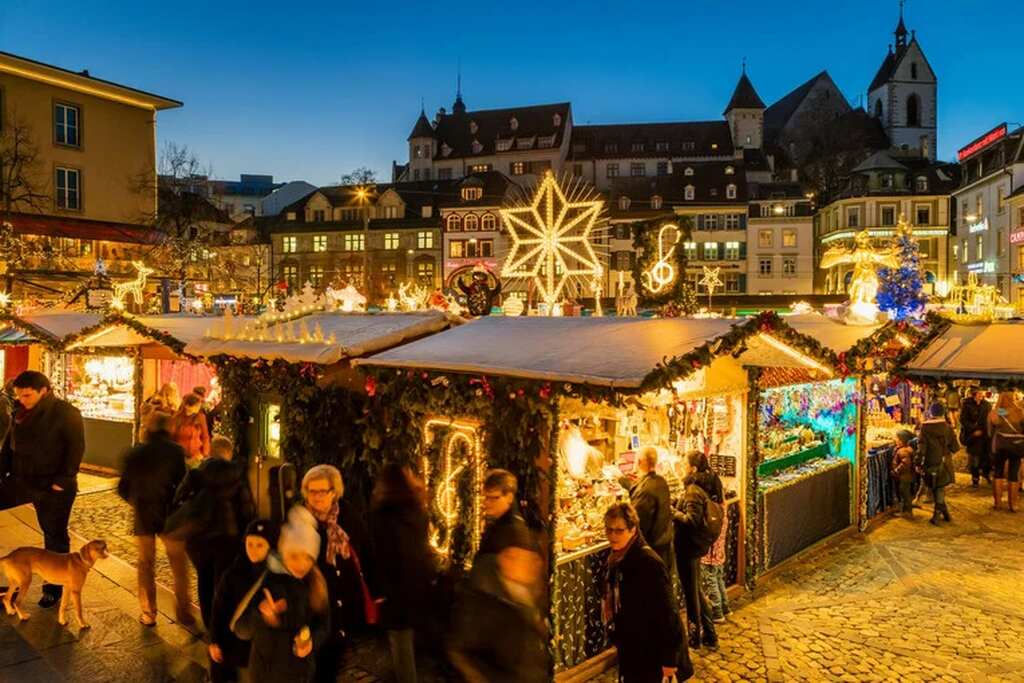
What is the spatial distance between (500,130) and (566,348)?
225ft

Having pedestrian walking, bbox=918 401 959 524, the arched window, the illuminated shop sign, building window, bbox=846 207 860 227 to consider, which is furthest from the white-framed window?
the arched window

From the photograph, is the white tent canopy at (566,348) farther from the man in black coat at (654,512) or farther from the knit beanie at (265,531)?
the knit beanie at (265,531)

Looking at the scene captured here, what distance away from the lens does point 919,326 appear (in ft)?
33.9

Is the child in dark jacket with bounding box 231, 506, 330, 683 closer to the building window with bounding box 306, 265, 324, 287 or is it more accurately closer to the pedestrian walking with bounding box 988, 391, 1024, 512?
the pedestrian walking with bounding box 988, 391, 1024, 512

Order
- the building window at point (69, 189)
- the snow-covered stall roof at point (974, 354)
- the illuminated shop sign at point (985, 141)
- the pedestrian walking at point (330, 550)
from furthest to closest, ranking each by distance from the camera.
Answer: the illuminated shop sign at point (985, 141) < the building window at point (69, 189) < the snow-covered stall roof at point (974, 354) < the pedestrian walking at point (330, 550)

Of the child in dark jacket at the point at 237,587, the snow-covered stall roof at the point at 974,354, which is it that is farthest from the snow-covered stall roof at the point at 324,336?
the snow-covered stall roof at the point at 974,354

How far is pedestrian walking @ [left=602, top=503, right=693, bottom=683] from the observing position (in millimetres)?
4828

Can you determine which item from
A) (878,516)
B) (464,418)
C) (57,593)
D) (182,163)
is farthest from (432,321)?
(182,163)

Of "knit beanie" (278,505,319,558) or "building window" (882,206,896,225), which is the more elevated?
"building window" (882,206,896,225)

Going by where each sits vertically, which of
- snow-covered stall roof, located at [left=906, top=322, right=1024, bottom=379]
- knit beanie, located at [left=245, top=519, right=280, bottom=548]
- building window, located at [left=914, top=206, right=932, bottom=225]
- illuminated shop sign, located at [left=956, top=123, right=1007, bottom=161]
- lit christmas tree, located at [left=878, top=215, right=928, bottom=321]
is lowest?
knit beanie, located at [left=245, top=519, right=280, bottom=548]

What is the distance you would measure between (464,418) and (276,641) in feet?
9.80

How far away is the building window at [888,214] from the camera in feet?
186

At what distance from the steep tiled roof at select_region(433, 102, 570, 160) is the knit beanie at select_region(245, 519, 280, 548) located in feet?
222

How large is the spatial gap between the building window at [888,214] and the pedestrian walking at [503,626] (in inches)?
2340
